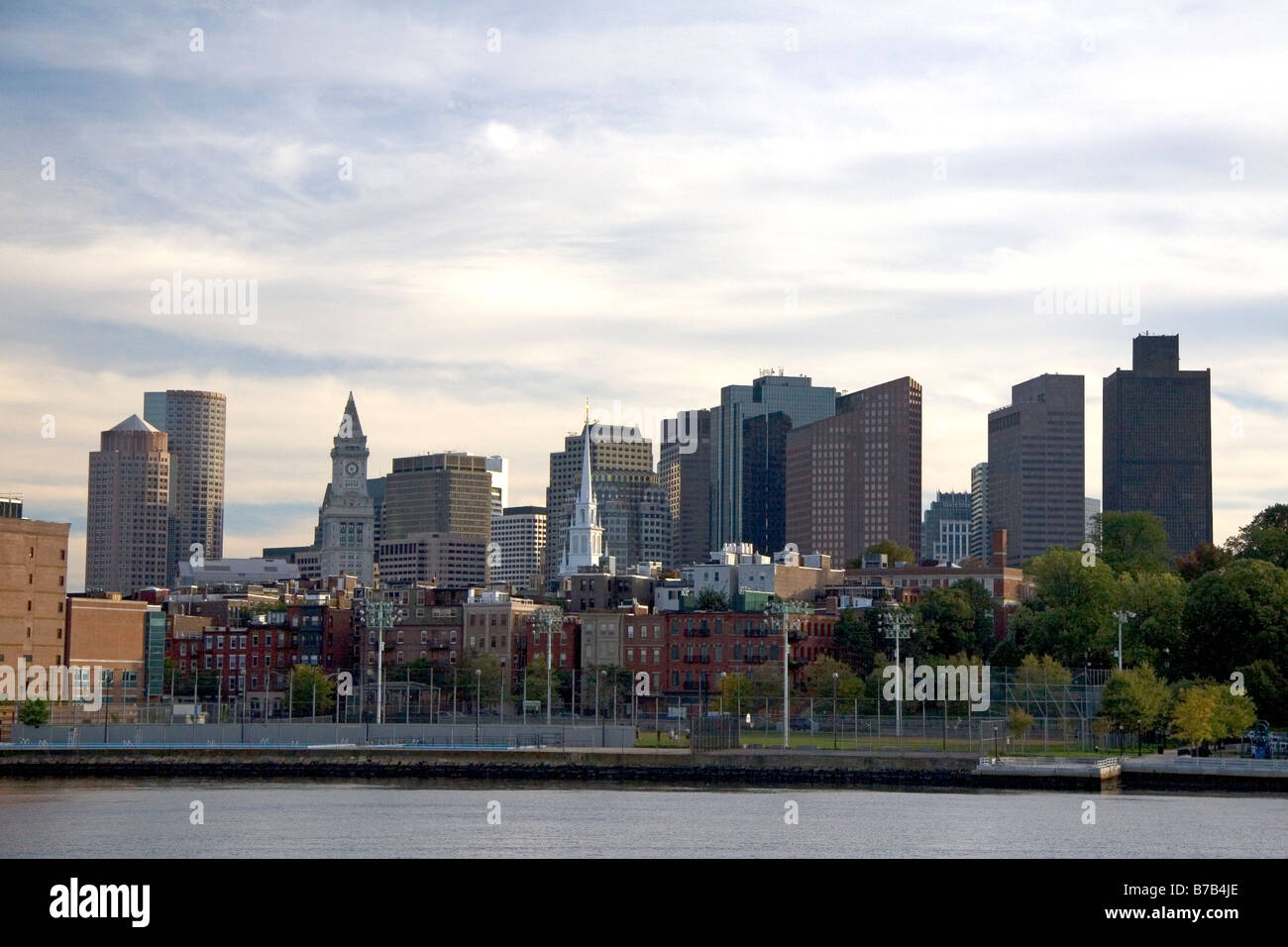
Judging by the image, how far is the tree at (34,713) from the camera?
332 ft

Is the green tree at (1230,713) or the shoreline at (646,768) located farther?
the green tree at (1230,713)

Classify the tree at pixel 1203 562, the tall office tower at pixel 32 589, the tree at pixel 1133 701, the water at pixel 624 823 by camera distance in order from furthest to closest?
the tree at pixel 1203 562
the tall office tower at pixel 32 589
the tree at pixel 1133 701
the water at pixel 624 823

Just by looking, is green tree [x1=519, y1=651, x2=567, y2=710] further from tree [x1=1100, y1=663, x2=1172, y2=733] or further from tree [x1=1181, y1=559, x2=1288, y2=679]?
tree [x1=1181, y1=559, x2=1288, y2=679]

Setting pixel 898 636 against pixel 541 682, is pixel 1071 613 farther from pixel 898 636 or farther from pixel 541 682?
pixel 541 682

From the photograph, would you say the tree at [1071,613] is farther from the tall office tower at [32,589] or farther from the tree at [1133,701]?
the tall office tower at [32,589]

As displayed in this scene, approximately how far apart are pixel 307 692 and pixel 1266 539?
6640cm

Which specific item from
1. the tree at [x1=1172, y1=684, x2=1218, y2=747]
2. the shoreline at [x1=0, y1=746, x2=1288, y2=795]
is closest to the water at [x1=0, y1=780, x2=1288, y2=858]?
the shoreline at [x1=0, y1=746, x2=1288, y2=795]

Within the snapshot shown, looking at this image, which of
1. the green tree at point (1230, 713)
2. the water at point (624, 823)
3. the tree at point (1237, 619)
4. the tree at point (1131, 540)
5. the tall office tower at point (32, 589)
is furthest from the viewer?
the tree at point (1131, 540)

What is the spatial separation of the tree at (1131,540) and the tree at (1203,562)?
251 cm

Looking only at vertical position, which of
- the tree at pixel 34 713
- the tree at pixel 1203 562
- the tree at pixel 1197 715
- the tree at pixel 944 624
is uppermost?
the tree at pixel 1203 562

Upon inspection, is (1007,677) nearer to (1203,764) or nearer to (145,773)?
(1203,764)

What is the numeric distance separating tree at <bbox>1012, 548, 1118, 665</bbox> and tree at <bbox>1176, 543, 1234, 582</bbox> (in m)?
12.5

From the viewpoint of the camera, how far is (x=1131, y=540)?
164 meters

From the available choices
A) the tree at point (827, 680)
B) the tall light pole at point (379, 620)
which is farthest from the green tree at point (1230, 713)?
the tall light pole at point (379, 620)
